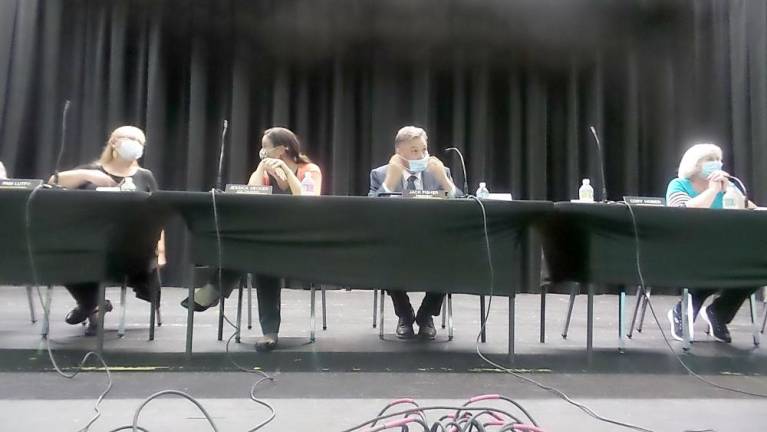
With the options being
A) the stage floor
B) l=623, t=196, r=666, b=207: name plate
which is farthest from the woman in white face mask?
l=623, t=196, r=666, b=207: name plate

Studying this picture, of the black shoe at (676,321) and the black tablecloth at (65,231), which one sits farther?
the black shoe at (676,321)

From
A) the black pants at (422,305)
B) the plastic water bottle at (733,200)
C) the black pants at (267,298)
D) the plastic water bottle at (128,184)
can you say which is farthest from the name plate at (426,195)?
the plastic water bottle at (733,200)

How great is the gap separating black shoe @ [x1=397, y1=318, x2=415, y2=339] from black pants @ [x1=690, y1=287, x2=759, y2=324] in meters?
1.30

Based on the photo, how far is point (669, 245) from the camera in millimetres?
2061

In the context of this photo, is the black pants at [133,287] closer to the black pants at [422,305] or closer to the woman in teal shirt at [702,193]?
the black pants at [422,305]

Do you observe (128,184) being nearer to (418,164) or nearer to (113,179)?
(113,179)

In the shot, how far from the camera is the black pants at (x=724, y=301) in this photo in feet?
8.43

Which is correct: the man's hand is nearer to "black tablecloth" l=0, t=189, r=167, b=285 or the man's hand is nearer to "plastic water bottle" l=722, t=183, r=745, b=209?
"black tablecloth" l=0, t=189, r=167, b=285

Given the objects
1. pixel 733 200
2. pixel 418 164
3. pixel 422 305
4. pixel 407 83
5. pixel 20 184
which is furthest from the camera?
pixel 407 83

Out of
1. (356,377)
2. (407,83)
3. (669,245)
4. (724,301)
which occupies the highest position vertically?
(407,83)

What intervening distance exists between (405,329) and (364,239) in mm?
710

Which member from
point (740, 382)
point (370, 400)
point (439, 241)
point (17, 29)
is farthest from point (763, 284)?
point (17, 29)

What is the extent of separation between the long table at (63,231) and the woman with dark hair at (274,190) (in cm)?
37

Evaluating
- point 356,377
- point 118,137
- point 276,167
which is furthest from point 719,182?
point 118,137
